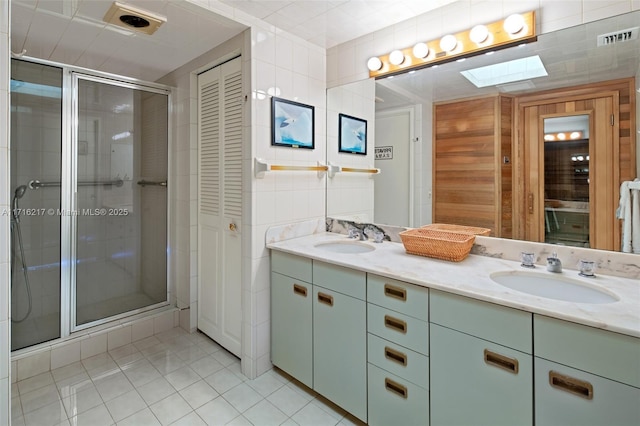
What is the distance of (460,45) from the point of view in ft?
5.74

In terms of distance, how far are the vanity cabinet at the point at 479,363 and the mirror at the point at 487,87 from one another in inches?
33.0

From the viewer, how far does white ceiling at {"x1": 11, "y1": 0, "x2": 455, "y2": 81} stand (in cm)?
172

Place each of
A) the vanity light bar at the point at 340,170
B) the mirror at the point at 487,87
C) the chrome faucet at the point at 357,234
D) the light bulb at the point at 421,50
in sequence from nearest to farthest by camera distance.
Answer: the mirror at the point at 487,87
the light bulb at the point at 421,50
the chrome faucet at the point at 357,234
the vanity light bar at the point at 340,170

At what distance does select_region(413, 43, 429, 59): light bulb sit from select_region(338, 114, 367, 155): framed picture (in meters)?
0.54

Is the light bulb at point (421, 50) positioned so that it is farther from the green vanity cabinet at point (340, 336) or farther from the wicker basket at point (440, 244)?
the green vanity cabinet at point (340, 336)

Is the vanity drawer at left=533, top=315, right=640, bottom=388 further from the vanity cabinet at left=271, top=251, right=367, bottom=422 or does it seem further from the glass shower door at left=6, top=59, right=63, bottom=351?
the glass shower door at left=6, top=59, right=63, bottom=351

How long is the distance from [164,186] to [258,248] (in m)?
1.28

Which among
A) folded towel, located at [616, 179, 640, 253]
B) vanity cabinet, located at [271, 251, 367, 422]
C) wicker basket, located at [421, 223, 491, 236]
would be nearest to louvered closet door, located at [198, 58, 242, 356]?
vanity cabinet, located at [271, 251, 367, 422]

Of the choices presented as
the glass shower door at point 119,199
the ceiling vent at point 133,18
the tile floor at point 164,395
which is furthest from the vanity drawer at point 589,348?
the glass shower door at point 119,199

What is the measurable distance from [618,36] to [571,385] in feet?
4.61

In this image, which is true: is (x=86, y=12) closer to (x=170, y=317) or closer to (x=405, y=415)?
(x=170, y=317)

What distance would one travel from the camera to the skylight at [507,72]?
5.13ft

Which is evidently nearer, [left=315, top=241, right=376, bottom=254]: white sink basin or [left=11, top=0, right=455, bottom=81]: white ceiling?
[left=11, top=0, right=455, bottom=81]: white ceiling

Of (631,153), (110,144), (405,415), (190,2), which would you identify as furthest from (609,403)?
(110,144)
